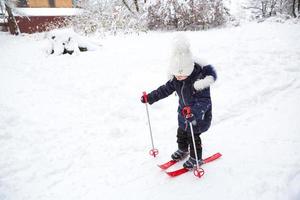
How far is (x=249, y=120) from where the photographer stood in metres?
4.84

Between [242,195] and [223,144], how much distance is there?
1.19m

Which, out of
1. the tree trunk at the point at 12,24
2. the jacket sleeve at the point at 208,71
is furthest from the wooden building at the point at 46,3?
the jacket sleeve at the point at 208,71

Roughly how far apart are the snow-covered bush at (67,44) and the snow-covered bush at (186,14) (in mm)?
5268

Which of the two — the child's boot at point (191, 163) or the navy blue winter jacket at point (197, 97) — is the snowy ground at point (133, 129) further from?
the navy blue winter jacket at point (197, 97)

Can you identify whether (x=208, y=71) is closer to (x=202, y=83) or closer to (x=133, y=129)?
(x=202, y=83)

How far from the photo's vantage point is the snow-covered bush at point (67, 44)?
31.2 ft

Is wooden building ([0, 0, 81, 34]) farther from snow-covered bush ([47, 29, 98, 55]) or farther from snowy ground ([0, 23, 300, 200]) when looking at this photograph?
snowy ground ([0, 23, 300, 200])

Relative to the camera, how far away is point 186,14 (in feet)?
44.8

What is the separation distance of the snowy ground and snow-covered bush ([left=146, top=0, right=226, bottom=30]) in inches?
206

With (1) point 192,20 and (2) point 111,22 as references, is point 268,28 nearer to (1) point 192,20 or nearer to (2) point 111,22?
(1) point 192,20

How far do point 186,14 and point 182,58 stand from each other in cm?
1110

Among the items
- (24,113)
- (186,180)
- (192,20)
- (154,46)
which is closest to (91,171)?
(186,180)

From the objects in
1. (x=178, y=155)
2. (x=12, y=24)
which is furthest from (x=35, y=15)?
(x=178, y=155)

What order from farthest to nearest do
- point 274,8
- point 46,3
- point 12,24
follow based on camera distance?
point 46,3
point 12,24
point 274,8
